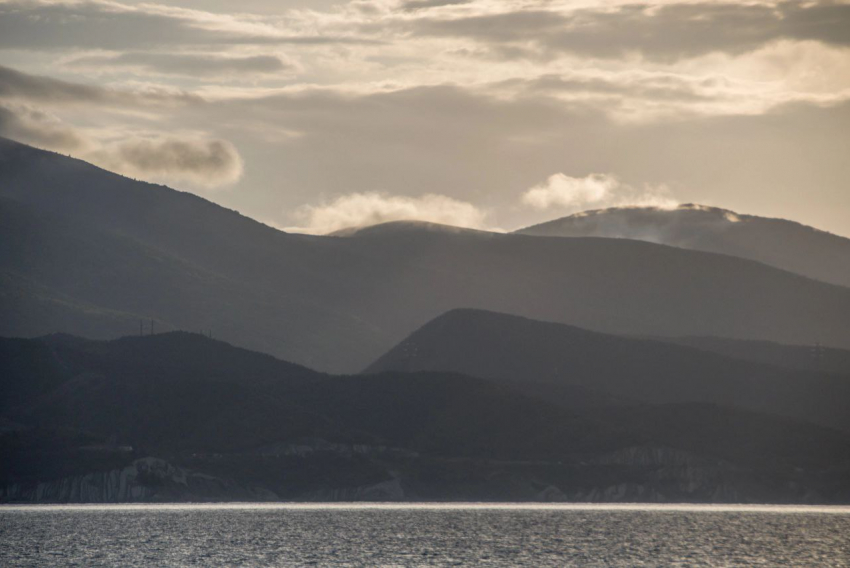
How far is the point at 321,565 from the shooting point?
542 ft

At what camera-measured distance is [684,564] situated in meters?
170

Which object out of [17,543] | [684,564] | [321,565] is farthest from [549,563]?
[17,543]

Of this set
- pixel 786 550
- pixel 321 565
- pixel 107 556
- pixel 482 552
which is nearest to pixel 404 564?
pixel 321 565

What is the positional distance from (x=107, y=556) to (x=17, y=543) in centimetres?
2437

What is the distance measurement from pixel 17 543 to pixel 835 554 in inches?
4108

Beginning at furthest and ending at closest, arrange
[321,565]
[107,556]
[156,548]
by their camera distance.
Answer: [156,548] < [107,556] < [321,565]

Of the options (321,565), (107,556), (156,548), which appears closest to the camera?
(321,565)

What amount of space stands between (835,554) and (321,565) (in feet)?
218

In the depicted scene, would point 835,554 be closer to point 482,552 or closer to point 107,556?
point 482,552

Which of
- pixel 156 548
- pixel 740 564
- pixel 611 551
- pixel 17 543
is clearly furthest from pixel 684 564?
pixel 17 543

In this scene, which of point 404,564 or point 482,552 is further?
point 482,552

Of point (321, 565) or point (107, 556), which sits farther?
point (107, 556)

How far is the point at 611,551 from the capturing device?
191750 mm

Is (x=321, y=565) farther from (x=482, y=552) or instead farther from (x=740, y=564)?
(x=740, y=564)
